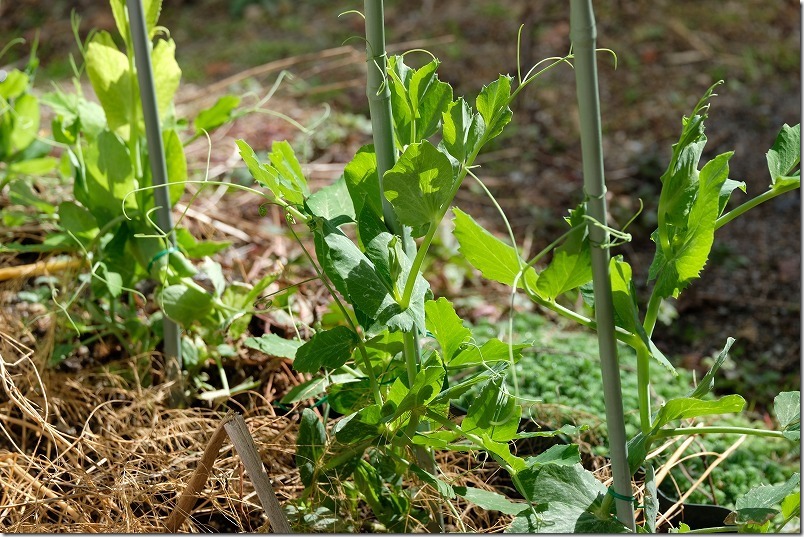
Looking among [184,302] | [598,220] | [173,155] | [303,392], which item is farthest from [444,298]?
[173,155]

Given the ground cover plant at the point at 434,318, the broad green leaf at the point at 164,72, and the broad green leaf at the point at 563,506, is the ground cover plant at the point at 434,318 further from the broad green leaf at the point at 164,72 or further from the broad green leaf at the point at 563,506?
the broad green leaf at the point at 164,72

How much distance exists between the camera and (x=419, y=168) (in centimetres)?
82

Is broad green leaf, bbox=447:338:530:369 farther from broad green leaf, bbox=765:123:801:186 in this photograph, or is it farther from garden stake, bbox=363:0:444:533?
broad green leaf, bbox=765:123:801:186

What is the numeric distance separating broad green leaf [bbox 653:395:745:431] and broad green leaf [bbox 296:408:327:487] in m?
0.37

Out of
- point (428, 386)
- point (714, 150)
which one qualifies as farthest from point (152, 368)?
point (714, 150)

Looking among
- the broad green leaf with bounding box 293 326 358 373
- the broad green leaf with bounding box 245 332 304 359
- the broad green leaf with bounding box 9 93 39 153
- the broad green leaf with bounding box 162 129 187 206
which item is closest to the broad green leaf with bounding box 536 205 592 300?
the broad green leaf with bounding box 293 326 358 373

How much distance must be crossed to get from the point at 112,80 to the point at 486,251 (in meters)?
0.70

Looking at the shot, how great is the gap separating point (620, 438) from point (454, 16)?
2674 millimetres

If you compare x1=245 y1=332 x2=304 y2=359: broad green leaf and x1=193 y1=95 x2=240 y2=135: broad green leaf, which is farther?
x1=193 y1=95 x2=240 y2=135: broad green leaf

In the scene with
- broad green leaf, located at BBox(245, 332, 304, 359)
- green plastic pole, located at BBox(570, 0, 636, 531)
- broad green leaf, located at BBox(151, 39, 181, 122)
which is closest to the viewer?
green plastic pole, located at BBox(570, 0, 636, 531)

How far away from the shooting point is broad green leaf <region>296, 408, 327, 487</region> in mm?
1005

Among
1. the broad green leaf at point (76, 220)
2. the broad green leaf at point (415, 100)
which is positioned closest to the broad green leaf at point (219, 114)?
the broad green leaf at point (76, 220)

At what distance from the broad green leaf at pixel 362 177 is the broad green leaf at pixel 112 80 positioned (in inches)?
18.4

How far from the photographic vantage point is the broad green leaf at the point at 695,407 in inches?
31.2
